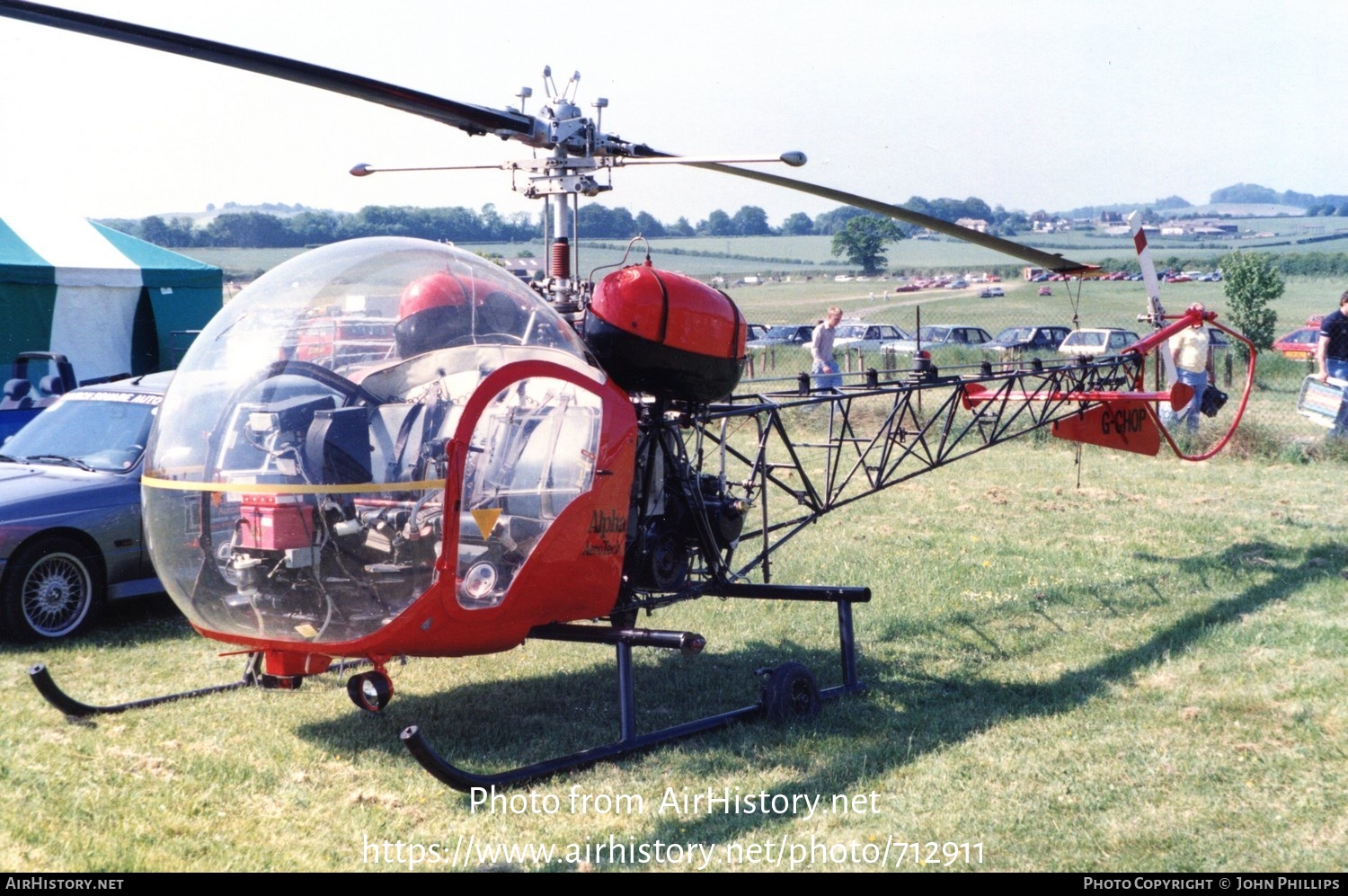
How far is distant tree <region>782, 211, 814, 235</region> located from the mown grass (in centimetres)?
5521

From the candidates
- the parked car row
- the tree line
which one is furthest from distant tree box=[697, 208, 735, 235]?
the parked car row

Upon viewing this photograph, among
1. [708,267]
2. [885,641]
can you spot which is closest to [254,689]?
[885,641]

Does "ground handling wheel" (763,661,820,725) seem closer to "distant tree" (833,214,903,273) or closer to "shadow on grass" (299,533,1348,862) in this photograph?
"shadow on grass" (299,533,1348,862)

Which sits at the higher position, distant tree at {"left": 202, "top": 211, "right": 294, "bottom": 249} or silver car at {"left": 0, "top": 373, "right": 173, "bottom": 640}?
distant tree at {"left": 202, "top": 211, "right": 294, "bottom": 249}

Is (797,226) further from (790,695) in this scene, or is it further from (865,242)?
(790,695)

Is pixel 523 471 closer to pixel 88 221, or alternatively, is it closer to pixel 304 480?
pixel 304 480

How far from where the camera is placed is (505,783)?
524cm

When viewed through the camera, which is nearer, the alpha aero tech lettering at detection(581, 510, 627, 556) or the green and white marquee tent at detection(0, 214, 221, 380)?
the alpha aero tech lettering at detection(581, 510, 627, 556)

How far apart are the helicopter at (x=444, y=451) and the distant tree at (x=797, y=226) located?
58.5 meters

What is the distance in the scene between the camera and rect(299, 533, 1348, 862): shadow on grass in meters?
5.57

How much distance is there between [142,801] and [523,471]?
7.34 feet

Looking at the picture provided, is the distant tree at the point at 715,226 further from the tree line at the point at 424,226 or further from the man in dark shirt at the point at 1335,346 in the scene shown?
the man in dark shirt at the point at 1335,346

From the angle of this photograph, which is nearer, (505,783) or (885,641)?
(505,783)

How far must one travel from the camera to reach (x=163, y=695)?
6.66 metres
